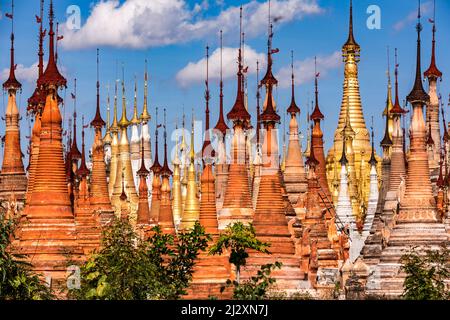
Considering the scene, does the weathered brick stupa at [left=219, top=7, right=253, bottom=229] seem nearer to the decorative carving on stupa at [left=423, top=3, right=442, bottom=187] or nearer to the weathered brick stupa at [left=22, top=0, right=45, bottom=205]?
the weathered brick stupa at [left=22, top=0, right=45, bottom=205]

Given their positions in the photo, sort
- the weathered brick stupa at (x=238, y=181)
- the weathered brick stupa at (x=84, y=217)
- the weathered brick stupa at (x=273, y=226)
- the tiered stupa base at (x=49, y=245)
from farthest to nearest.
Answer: the weathered brick stupa at (x=84, y=217) → the weathered brick stupa at (x=238, y=181) → the weathered brick stupa at (x=273, y=226) → the tiered stupa base at (x=49, y=245)

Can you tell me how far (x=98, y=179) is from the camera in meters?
79.6

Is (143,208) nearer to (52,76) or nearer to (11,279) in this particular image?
(52,76)

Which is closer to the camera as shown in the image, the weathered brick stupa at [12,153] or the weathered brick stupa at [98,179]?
the weathered brick stupa at [12,153]

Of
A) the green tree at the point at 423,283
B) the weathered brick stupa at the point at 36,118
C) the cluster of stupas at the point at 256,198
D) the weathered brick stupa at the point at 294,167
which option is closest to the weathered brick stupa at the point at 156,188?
the cluster of stupas at the point at 256,198

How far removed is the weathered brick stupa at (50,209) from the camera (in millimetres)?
54938

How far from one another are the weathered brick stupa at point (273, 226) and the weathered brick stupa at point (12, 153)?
13.3 meters

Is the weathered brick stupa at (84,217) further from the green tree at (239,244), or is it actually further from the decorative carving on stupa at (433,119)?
the decorative carving on stupa at (433,119)

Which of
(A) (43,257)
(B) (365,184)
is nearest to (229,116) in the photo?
(A) (43,257)

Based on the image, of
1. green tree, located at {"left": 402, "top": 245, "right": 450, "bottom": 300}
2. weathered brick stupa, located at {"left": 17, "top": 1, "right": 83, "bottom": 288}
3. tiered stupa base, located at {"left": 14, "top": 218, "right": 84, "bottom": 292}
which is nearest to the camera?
green tree, located at {"left": 402, "top": 245, "right": 450, "bottom": 300}

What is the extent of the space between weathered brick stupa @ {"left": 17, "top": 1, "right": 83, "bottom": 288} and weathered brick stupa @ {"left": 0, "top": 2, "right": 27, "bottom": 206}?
47.1ft

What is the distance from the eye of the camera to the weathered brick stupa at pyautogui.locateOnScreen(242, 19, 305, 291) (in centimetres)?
5991

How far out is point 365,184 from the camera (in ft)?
368

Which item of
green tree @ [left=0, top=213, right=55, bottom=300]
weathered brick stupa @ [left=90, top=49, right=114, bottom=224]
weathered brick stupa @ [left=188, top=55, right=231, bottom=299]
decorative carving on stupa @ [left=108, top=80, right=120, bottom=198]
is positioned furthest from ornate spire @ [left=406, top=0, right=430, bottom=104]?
decorative carving on stupa @ [left=108, top=80, right=120, bottom=198]
